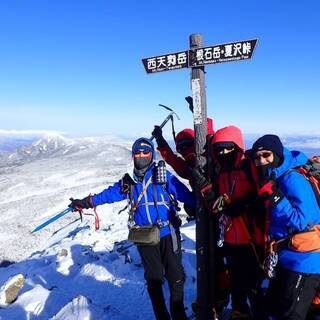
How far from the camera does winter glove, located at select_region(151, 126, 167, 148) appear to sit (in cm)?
704

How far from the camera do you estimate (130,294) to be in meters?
9.90

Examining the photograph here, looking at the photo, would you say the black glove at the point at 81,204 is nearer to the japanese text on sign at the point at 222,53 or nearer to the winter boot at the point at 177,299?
the winter boot at the point at 177,299

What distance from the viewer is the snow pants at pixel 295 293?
4758 mm

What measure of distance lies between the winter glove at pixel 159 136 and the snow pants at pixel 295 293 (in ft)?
10.8

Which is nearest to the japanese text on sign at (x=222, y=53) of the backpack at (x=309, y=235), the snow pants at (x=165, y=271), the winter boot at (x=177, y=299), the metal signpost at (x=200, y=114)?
the metal signpost at (x=200, y=114)

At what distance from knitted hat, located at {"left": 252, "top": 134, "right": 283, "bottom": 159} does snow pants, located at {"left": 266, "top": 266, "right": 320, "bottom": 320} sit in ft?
5.16

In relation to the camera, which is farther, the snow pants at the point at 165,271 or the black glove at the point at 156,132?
the black glove at the point at 156,132

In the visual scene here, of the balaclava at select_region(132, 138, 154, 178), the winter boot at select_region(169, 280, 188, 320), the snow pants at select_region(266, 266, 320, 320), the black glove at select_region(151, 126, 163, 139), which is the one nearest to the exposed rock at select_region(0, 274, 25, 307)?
the winter boot at select_region(169, 280, 188, 320)

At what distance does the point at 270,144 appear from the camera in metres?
4.73

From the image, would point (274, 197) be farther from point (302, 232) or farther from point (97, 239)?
point (97, 239)

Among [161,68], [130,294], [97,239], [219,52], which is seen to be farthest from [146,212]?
[97,239]

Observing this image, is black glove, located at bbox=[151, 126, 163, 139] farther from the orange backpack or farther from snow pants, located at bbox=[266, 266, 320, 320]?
snow pants, located at bbox=[266, 266, 320, 320]

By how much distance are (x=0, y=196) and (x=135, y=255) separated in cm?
6273

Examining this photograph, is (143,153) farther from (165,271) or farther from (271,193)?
(271,193)
